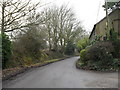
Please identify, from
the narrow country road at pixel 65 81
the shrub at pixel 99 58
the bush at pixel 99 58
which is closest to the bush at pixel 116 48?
the bush at pixel 99 58

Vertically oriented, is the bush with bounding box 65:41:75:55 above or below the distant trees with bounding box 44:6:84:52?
below

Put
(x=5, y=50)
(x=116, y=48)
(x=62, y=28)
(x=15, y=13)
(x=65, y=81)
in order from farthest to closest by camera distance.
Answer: (x=62, y=28) < (x=116, y=48) < (x=15, y=13) < (x=5, y=50) < (x=65, y=81)

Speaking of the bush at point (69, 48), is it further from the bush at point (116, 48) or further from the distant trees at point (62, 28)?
the bush at point (116, 48)

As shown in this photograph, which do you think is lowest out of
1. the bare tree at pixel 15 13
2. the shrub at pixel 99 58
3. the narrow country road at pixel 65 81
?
the narrow country road at pixel 65 81

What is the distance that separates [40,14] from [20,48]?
4.45 m

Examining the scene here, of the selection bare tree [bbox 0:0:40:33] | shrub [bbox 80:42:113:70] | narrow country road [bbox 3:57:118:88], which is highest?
bare tree [bbox 0:0:40:33]

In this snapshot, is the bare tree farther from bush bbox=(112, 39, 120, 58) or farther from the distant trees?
the distant trees

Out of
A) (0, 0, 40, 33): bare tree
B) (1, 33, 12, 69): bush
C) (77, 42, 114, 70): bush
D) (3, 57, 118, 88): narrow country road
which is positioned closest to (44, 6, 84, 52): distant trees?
(0, 0, 40, 33): bare tree

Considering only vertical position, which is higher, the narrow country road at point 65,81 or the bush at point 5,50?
the bush at point 5,50

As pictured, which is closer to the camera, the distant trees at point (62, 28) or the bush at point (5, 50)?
the bush at point (5, 50)

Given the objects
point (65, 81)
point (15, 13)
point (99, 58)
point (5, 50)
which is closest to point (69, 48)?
point (99, 58)

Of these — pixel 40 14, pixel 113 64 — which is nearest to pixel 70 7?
pixel 40 14

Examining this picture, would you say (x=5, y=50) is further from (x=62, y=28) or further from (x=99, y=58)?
(x=62, y=28)

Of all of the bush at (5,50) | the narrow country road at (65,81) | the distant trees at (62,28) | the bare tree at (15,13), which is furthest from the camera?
the distant trees at (62,28)
